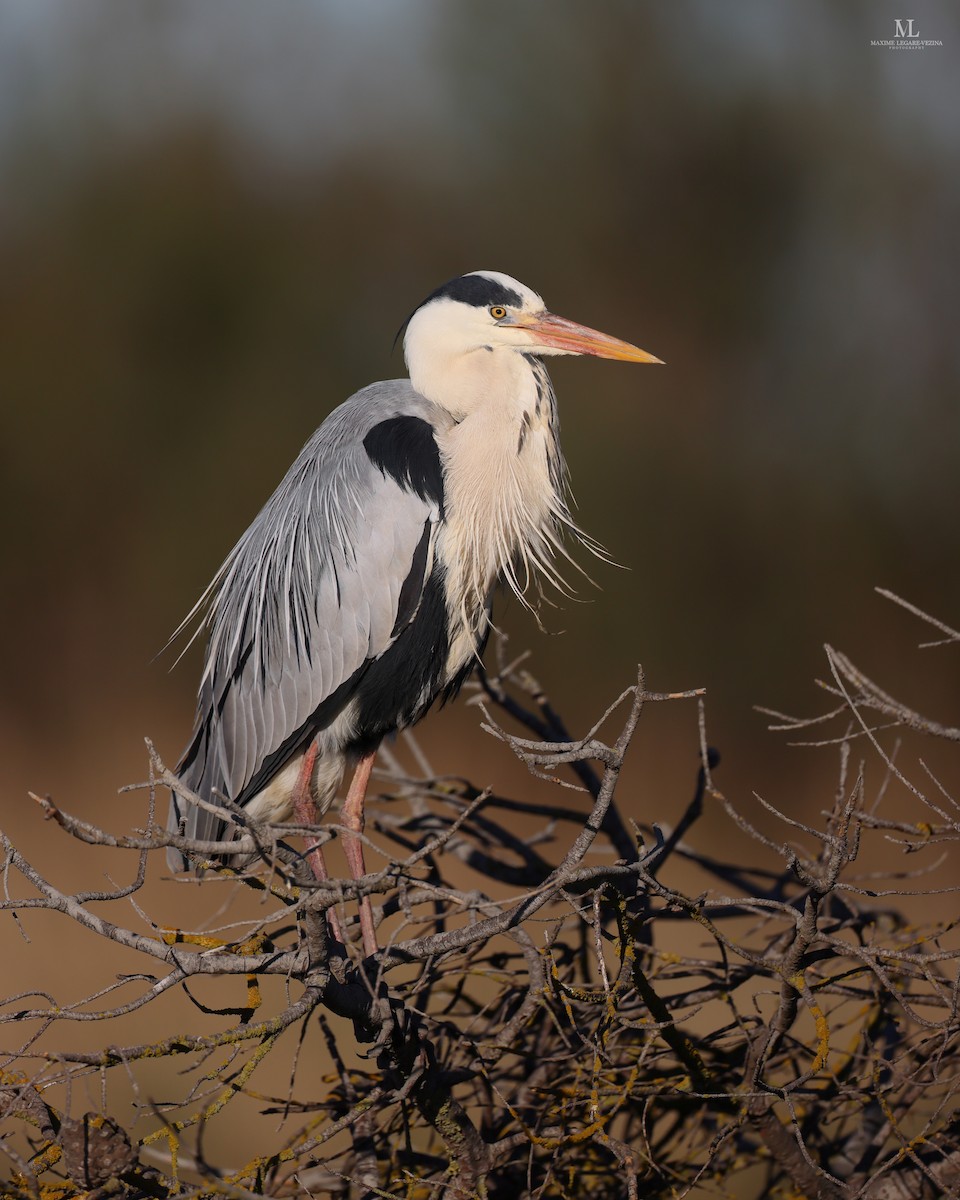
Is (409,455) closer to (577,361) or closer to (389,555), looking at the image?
(389,555)

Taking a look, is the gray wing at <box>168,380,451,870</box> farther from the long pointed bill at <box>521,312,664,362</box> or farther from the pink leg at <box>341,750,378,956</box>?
the long pointed bill at <box>521,312,664,362</box>

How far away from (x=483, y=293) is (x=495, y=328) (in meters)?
0.10

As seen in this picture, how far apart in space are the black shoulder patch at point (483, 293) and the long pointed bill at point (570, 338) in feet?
0.21

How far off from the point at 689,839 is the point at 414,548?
3872 mm

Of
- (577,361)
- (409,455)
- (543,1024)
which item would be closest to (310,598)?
(409,455)

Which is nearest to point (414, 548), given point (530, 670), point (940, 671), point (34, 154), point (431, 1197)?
point (431, 1197)

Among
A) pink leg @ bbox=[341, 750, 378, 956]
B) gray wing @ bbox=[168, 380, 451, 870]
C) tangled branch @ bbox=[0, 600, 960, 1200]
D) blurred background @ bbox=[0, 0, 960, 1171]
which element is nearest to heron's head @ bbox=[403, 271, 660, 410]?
gray wing @ bbox=[168, 380, 451, 870]

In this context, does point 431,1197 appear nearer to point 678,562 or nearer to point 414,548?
point 414,548

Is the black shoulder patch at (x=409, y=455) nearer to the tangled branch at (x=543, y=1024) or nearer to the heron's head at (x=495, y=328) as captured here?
the heron's head at (x=495, y=328)

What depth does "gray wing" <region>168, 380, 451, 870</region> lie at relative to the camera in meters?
3.12

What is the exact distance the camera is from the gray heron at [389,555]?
3141 mm

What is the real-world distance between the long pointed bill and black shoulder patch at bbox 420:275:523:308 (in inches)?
2.5

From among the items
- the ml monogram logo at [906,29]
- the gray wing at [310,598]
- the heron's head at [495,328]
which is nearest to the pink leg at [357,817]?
the gray wing at [310,598]

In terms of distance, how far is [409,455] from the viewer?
10.5 feet
